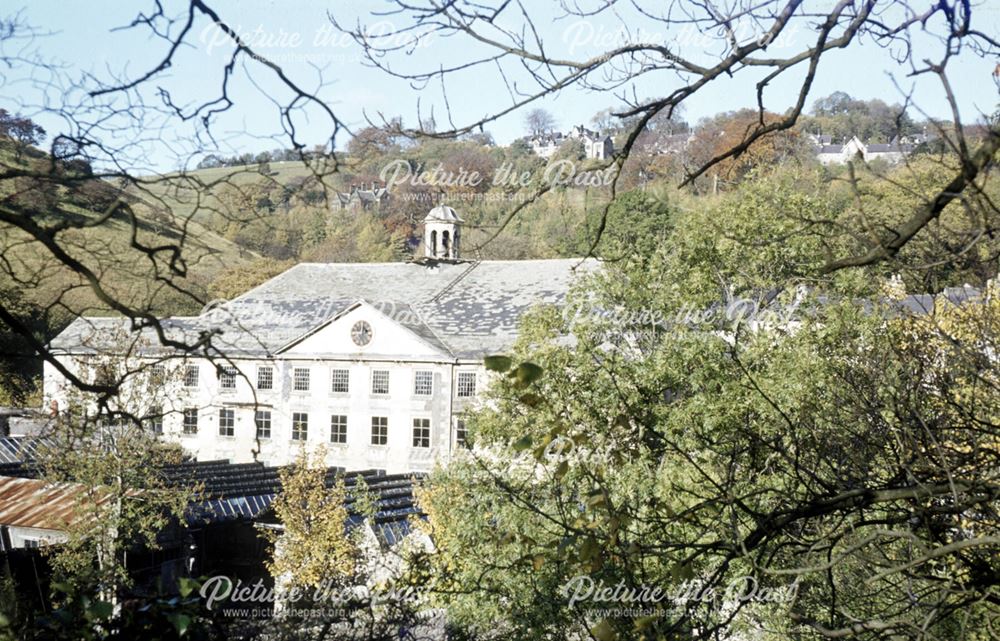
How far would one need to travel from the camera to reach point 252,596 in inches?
659

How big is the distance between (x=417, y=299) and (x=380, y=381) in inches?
181

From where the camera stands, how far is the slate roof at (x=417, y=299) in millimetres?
36344

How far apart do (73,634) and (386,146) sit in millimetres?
2171

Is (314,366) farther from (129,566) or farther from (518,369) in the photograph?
(518,369)

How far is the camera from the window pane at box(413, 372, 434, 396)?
1419 inches

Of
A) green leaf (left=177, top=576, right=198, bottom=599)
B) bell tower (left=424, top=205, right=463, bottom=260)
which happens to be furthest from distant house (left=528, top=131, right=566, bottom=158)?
green leaf (left=177, top=576, right=198, bottom=599)

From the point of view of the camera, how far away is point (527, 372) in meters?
2.68

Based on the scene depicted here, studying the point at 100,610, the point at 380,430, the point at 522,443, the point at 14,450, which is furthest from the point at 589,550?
the point at 380,430

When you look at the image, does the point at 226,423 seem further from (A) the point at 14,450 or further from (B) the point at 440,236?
(A) the point at 14,450

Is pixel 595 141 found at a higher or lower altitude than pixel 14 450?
higher

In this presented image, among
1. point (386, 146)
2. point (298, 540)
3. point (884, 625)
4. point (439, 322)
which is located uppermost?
point (386, 146)

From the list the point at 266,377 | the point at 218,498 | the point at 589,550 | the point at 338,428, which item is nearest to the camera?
the point at 589,550

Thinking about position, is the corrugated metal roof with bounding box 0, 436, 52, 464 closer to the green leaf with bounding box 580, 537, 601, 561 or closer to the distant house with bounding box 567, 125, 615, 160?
the distant house with bounding box 567, 125, 615, 160

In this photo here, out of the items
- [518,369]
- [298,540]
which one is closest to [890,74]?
[518,369]
